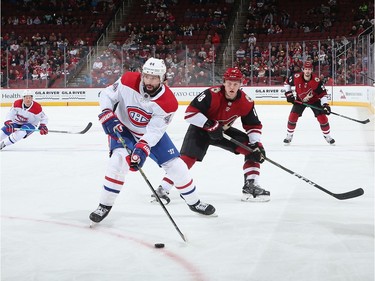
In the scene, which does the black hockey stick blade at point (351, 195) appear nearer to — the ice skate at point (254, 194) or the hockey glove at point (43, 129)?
the ice skate at point (254, 194)

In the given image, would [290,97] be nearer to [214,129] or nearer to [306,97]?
[306,97]

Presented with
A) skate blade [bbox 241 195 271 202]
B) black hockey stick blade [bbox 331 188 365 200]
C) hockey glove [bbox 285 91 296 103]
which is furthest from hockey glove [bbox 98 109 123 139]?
hockey glove [bbox 285 91 296 103]

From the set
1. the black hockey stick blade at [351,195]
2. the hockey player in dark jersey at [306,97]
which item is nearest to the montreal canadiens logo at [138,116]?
the black hockey stick blade at [351,195]

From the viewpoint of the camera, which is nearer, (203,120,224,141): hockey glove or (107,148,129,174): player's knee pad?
(107,148,129,174): player's knee pad

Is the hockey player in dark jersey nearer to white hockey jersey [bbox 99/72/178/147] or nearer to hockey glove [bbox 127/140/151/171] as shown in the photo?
white hockey jersey [bbox 99/72/178/147]

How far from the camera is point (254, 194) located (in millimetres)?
4418

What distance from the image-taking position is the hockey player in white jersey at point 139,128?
354cm

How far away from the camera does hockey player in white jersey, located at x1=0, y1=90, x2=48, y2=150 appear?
24.3ft

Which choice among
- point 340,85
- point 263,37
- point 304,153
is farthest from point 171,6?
point 304,153

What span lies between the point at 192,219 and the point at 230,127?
0.92 m

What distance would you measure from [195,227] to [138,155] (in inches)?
22.3

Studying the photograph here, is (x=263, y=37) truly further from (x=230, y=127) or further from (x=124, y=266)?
(x=124, y=266)

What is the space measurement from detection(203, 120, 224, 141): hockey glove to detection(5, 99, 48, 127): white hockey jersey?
3912mm

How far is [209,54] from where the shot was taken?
1549cm
